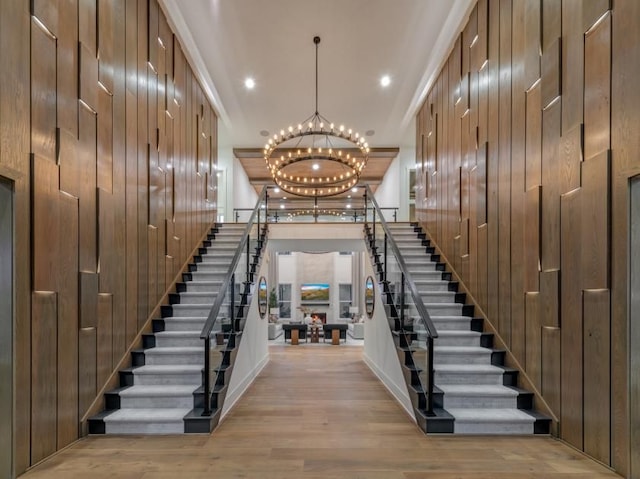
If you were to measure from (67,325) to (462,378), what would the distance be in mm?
3910

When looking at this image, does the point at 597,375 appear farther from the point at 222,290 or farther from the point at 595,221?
the point at 222,290

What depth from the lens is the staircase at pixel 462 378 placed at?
3943 millimetres

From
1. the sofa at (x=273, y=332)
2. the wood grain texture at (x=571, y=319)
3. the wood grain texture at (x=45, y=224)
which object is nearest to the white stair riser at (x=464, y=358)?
the wood grain texture at (x=571, y=319)

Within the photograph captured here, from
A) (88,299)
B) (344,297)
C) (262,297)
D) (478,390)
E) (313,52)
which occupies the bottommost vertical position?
(344,297)

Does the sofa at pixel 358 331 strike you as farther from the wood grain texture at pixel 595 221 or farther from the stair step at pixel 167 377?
the wood grain texture at pixel 595 221

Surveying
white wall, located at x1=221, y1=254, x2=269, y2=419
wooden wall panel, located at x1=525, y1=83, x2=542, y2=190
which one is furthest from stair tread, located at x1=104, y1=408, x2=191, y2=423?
wooden wall panel, located at x1=525, y1=83, x2=542, y2=190

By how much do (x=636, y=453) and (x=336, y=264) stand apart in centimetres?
1828

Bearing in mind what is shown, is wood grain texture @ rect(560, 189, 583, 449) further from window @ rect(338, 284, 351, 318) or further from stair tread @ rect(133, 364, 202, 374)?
window @ rect(338, 284, 351, 318)

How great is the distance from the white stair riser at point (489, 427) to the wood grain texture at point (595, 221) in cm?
146

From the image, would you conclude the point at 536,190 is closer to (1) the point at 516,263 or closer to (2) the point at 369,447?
(1) the point at 516,263

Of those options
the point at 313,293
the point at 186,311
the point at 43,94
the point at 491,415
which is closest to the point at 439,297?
the point at 491,415

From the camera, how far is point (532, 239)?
4270 mm

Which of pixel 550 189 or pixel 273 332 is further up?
pixel 550 189

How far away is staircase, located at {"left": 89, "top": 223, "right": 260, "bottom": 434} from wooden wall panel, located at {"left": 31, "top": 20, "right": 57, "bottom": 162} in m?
2.39
